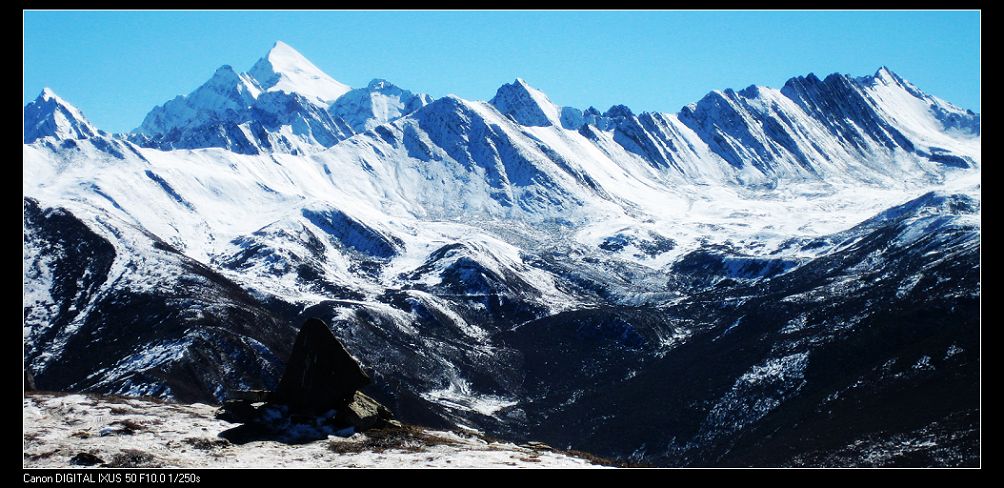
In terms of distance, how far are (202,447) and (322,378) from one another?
8.67m

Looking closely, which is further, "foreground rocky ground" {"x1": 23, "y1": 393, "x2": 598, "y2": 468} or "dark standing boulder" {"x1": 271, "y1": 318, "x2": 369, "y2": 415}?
"dark standing boulder" {"x1": 271, "y1": 318, "x2": 369, "y2": 415}

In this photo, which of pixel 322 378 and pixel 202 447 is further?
pixel 322 378

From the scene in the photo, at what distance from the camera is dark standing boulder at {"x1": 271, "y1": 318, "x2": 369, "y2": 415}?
56031 millimetres

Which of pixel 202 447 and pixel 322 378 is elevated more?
pixel 322 378

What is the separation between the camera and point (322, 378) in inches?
2213

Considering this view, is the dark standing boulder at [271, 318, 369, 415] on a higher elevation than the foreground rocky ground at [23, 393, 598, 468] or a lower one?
higher

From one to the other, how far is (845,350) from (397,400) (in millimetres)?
89940

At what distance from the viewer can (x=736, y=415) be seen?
7082 inches

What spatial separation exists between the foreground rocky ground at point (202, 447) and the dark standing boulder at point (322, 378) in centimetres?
316

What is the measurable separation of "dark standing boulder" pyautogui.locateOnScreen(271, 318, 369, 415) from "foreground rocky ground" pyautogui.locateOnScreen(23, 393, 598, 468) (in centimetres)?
316

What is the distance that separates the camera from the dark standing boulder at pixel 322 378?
56031mm
